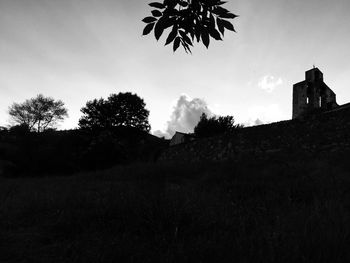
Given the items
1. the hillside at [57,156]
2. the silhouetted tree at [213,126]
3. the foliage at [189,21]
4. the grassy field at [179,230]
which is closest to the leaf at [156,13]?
the foliage at [189,21]

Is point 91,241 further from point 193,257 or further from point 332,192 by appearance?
point 332,192

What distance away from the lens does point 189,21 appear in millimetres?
1758

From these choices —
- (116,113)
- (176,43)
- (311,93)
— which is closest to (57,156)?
(116,113)

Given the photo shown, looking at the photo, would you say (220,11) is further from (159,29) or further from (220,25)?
(159,29)

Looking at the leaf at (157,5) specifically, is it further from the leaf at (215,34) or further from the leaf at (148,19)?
the leaf at (215,34)

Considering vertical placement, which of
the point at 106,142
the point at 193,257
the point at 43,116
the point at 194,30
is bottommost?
the point at 193,257

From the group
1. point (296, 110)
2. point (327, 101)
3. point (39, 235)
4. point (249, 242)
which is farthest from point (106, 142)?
point (327, 101)

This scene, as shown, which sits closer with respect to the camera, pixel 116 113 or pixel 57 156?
pixel 57 156

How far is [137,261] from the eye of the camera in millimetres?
1743

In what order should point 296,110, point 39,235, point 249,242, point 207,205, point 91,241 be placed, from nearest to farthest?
1. point 249,242
2. point 91,241
3. point 39,235
4. point 207,205
5. point 296,110

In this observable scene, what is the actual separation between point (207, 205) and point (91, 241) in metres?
1.34

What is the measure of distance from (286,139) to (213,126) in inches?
628

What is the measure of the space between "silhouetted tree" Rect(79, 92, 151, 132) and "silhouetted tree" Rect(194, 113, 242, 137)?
304 inches

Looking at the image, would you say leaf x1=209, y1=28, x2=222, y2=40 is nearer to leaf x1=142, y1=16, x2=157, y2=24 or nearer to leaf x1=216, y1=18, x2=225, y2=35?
leaf x1=216, y1=18, x2=225, y2=35
